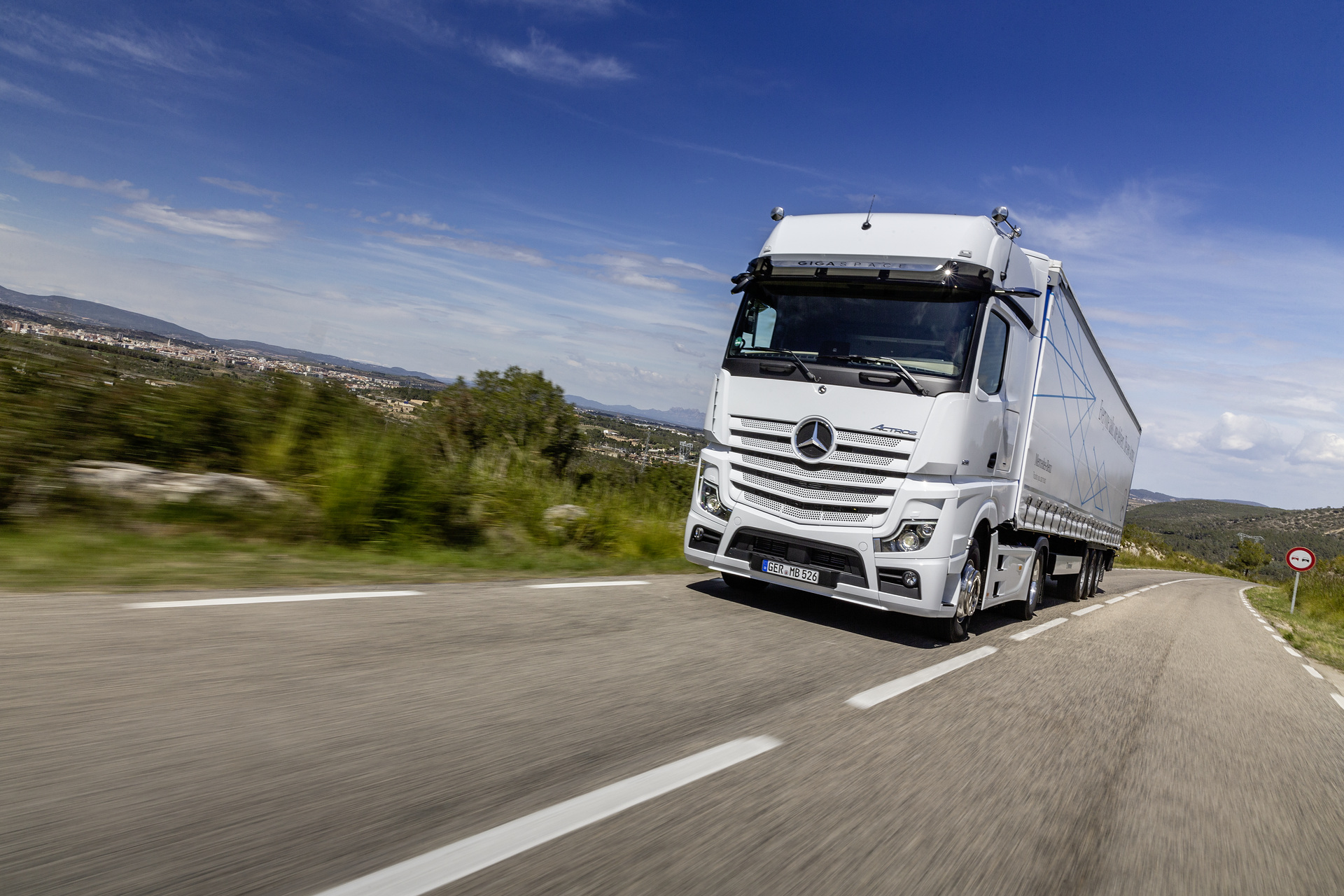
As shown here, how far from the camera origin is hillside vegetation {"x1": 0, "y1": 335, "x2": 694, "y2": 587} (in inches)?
240

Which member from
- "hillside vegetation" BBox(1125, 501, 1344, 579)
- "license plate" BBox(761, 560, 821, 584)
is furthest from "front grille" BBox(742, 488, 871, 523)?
"hillside vegetation" BBox(1125, 501, 1344, 579)

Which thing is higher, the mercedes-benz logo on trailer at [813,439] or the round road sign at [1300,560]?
the mercedes-benz logo on trailer at [813,439]

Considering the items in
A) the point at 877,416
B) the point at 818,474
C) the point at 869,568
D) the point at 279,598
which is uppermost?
the point at 877,416

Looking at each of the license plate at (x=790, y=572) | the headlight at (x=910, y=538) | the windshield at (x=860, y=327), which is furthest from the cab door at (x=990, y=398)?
the license plate at (x=790, y=572)

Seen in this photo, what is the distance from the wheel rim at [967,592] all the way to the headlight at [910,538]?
645 millimetres

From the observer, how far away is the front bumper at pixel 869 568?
20.3 ft

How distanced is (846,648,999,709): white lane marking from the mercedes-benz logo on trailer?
182cm

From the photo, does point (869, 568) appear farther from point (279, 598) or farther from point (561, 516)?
point (561, 516)

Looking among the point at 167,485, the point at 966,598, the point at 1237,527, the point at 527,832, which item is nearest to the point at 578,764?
the point at 527,832

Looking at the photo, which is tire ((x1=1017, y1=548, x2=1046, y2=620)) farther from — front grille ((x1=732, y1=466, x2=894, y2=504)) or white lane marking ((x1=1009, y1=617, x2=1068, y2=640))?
front grille ((x1=732, y1=466, x2=894, y2=504))

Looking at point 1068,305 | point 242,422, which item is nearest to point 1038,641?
point 1068,305

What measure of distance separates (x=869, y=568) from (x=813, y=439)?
112 centimetres

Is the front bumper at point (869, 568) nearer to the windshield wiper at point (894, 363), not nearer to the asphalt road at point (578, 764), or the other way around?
the asphalt road at point (578, 764)

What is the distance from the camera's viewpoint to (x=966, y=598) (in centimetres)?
683
